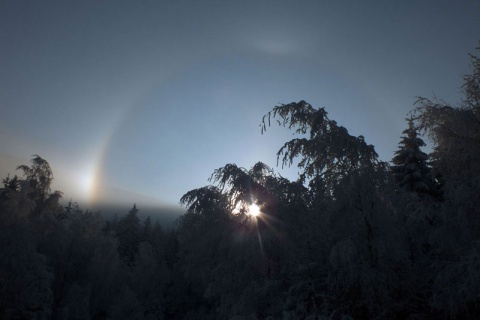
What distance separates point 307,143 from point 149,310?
83.6 ft

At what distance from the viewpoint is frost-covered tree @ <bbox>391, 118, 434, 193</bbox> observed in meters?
17.8

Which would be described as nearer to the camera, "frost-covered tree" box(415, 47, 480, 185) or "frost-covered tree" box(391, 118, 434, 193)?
"frost-covered tree" box(415, 47, 480, 185)

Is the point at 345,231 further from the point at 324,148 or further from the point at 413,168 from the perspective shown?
the point at 413,168

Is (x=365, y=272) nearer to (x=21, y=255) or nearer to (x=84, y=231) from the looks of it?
(x=21, y=255)

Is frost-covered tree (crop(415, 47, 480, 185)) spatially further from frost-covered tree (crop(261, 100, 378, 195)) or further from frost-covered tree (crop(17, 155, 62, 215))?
frost-covered tree (crop(17, 155, 62, 215))

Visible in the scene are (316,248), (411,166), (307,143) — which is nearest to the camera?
(307,143)

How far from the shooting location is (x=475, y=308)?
604cm

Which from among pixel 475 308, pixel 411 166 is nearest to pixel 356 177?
pixel 475 308

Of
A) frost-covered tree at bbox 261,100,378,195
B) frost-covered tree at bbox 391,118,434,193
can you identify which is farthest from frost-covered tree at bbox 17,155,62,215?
frost-covered tree at bbox 391,118,434,193

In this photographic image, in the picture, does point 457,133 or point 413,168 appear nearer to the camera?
point 457,133

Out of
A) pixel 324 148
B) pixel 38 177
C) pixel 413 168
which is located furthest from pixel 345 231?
pixel 38 177

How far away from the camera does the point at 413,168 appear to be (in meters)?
18.4

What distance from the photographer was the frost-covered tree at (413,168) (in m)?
17.8

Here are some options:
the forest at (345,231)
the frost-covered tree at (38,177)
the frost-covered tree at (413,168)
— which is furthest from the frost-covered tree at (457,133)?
the frost-covered tree at (38,177)
